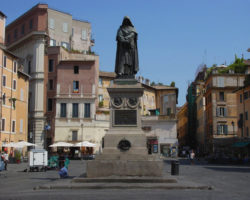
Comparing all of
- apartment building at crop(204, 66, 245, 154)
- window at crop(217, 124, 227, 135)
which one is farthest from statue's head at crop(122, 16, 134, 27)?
window at crop(217, 124, 227, 135)

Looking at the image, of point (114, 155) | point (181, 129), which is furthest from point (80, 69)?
point (181, 129)

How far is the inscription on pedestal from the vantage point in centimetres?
1575

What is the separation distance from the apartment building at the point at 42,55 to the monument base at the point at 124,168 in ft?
123

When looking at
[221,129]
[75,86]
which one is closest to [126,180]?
Result: [75,86]

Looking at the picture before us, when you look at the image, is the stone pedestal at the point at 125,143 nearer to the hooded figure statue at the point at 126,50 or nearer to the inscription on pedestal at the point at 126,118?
the inscription on pedestal at the point at 126,118

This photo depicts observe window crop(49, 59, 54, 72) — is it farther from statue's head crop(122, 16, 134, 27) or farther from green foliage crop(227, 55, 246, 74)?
statue's head crop(122, 16, 134, 27)

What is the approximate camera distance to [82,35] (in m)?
66.2

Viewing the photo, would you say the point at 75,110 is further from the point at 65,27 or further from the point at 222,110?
the point at 222,110

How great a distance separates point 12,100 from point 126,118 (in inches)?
1301

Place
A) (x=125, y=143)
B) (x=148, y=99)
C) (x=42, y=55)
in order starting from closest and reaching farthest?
(x=125, y=143), (x=42, y=55), (x=148, y=99)

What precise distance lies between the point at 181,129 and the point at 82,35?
53.9 m

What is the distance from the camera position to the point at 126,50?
17.1 meters

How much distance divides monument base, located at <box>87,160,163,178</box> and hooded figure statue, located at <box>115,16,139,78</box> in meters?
4.26

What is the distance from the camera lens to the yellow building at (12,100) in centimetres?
4553
